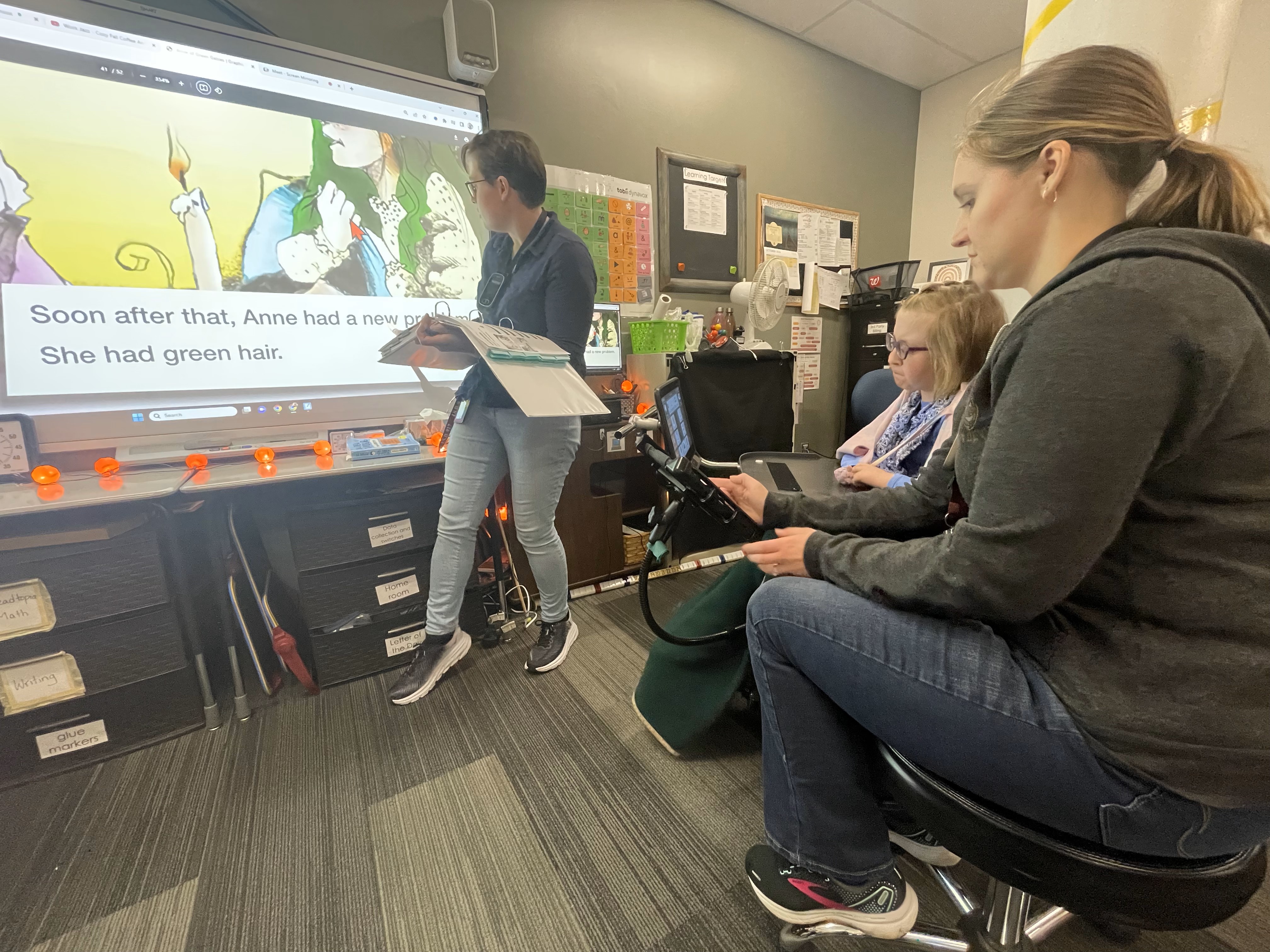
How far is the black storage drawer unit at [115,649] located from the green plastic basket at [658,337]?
1.76m

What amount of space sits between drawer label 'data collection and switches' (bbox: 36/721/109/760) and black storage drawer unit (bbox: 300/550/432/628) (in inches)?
19.0

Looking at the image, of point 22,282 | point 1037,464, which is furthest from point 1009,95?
point 22,282

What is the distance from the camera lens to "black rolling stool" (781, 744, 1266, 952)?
18.2 inches

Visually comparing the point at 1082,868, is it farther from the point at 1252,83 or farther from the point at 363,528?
the point at 1252,83

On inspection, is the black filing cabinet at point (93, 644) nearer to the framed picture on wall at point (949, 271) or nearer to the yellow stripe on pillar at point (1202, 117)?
the yellow stripe on pillar at point (1202, 117)

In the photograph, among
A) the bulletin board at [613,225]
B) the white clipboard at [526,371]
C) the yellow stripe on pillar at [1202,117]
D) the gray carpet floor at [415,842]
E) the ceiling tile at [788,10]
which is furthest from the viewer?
the ceiling tile at [788,10]

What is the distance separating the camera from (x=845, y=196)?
293cm

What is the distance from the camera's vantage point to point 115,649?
4.05 feet

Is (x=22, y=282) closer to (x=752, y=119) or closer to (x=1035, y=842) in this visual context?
(x=1035, y=842)

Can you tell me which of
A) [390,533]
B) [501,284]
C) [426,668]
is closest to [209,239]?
[501,284]

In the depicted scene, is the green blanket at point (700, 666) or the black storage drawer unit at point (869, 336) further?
the black storage drawer unit at point (869, 336)

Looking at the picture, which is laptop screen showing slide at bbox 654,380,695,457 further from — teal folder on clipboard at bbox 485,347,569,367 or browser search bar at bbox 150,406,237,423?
browser search bar at bbox 150,406,237,423

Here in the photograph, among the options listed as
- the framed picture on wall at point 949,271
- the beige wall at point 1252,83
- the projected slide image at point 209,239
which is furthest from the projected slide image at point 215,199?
the beige wall at point 1252,83

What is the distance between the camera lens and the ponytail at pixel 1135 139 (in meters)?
0.50
